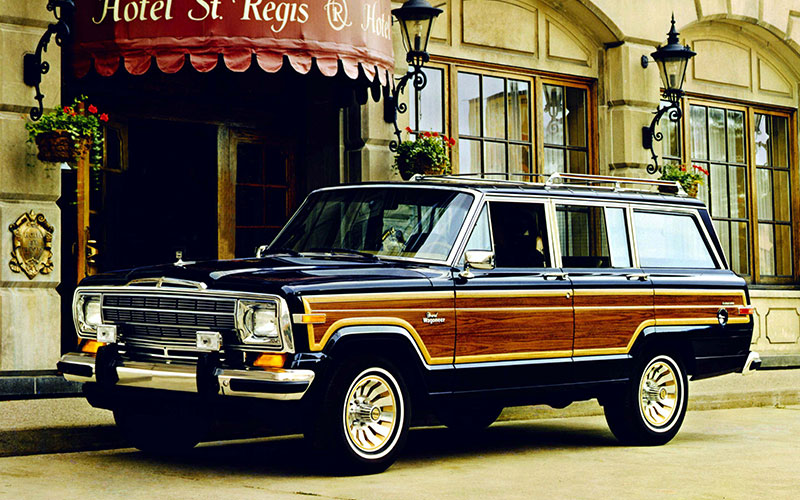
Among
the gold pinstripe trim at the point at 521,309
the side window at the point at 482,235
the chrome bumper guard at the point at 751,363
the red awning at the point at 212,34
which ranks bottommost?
the chrome bumper guard at the point at 751,363

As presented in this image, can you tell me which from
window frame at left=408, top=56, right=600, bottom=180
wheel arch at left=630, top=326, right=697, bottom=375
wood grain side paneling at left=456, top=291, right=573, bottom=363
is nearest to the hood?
wood grain side paneling at left=456, top=291, right=573, bottom=363

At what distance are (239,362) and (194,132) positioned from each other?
276 inches

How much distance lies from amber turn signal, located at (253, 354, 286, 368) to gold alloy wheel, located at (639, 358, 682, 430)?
337 cm

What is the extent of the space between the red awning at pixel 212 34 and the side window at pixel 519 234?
3.33m

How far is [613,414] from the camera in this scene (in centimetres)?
902

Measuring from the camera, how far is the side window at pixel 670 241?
9.23 meters

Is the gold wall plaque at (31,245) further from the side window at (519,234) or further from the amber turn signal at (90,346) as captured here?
the side window at (519,234)

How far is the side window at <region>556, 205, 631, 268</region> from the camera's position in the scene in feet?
28.3

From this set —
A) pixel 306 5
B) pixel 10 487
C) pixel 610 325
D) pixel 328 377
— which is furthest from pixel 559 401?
pixel 306 5

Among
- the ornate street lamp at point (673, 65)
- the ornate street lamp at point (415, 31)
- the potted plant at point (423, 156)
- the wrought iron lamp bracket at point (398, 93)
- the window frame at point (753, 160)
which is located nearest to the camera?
the ornate street lamp at point (415, 31)

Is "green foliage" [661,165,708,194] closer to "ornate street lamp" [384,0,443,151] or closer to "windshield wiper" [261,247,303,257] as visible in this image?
"ornate street lamp" [384,0,443,151]

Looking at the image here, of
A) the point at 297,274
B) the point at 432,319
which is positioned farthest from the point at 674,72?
the point at 297,274

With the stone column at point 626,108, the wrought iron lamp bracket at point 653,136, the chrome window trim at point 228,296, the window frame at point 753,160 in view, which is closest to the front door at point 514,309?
the chrome window trim at point 228,296

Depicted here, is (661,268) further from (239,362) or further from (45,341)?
(45,341)
